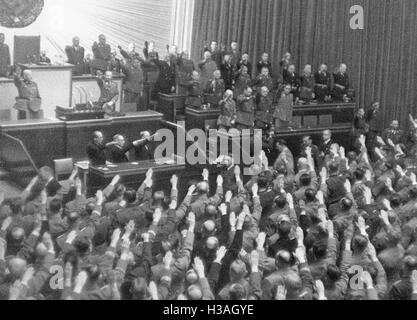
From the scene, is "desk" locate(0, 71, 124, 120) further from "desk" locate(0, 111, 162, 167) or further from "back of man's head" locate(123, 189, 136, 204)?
Result: "back of man's head" locate(123, 189, 136, 204)

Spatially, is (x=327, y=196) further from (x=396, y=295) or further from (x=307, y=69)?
(x=307, y=69)

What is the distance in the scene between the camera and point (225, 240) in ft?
29.2

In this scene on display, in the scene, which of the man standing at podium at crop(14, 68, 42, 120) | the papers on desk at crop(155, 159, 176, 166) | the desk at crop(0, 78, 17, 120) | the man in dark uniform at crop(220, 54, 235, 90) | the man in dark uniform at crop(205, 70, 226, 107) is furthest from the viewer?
the man in dark uniform at crop(220, 54, 235, 90)

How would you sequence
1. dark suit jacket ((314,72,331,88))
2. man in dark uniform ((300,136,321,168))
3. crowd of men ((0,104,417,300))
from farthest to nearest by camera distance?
1. dark suit jacket ((314,72,331,88))
2. man in dark uniform ((300,136,321,168))
3. crowd of men ((0,104,417,300))

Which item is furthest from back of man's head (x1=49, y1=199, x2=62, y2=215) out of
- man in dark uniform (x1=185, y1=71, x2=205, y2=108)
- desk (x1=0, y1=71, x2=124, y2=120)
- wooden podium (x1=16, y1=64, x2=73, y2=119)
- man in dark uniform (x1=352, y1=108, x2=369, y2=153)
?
man in dark uniform (x1=352, y1=108, x2=369, y2=153)

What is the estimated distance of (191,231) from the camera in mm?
8312

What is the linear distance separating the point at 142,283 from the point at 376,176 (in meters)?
5.52

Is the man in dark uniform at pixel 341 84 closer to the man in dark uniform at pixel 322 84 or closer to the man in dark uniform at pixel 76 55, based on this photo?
the man in dark uniform at pixel 322 84

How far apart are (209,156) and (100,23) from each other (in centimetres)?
645

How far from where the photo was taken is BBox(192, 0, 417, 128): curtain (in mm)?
16641

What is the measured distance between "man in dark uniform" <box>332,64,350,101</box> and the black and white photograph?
0.10ft

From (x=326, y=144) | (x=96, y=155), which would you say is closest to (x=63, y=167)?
(x=96, y=155)

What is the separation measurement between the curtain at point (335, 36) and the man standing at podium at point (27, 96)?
6375 mm

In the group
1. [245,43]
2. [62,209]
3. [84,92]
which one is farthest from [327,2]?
[62,209]
